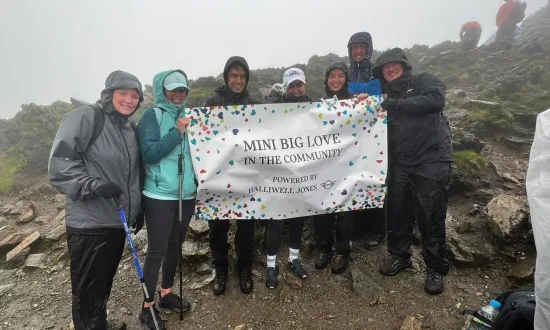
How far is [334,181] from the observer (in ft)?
16.5

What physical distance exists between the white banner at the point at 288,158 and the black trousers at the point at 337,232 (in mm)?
345

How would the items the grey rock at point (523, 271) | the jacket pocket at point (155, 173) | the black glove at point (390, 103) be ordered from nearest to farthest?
the jacket pocket at point (155, 173) < the grey rock at point (523, 271) < the black glove at point (390, 103)

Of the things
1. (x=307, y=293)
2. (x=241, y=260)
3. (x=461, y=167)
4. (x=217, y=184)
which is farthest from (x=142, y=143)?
(x=461, y=167)

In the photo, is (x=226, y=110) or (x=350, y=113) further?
(x=350, y=113)

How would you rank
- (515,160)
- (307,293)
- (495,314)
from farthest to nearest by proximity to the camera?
(515,160) → (307,293) → (495,314)

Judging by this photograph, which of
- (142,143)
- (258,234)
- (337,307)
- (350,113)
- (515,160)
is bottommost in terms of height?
(337,307)

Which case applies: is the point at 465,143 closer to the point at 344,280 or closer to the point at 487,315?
the point at 344,280

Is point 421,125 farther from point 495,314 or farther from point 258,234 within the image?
point 258,234

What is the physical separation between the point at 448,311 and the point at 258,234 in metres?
3.77

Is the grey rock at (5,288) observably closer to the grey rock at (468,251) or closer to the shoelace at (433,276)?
the shoelace at (433,276)

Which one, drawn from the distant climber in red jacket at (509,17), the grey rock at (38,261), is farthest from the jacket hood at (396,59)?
the distant climber in red jacket at (509,17)

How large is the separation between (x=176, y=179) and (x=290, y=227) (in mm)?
2303

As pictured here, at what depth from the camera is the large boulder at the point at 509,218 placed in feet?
17.4

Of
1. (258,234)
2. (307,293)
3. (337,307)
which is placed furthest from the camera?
(258,234)
